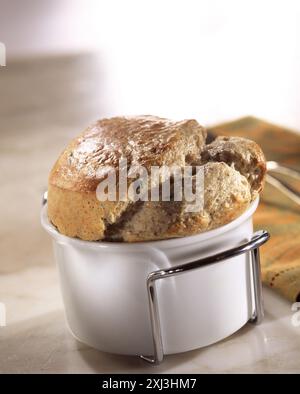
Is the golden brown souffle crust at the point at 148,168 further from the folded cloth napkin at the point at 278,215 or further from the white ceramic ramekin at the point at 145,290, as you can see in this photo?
the folded cloth napkin at the point at 278,215

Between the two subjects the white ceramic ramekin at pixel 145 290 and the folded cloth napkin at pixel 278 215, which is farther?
the folded cloth napkin at pixel 278 215

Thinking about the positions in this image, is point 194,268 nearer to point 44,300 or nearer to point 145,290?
point 145,290

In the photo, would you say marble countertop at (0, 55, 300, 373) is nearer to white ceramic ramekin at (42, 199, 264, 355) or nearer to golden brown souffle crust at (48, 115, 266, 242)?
white ceramic ramekin at (42, 199, 264, 355)

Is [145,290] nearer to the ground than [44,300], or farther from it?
farther from it

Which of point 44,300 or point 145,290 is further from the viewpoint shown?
point 44,300

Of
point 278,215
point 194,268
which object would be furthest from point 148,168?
point 278,215

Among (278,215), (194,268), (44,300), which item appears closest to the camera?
(194,268)

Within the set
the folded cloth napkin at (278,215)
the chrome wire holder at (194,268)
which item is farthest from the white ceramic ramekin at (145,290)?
the folded cloth napkin at (278,215)

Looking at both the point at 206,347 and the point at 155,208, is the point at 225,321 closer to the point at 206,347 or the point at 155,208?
the point at 206,347
